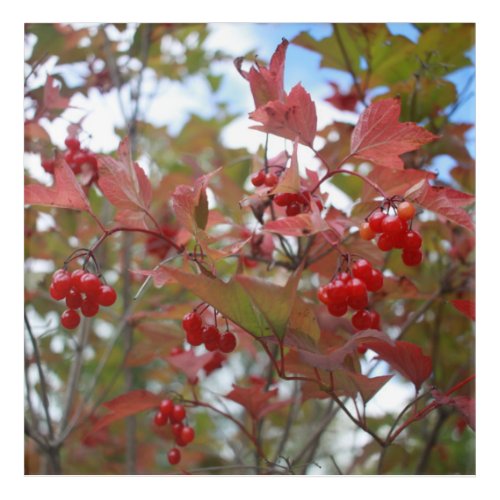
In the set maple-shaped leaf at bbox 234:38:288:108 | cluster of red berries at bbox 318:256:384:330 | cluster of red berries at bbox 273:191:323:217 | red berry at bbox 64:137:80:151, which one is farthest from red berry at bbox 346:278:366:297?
red berry at bbox 64:137:80:151

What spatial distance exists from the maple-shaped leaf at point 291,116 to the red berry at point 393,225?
0.46 ft

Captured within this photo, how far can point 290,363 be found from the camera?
29.6 inches

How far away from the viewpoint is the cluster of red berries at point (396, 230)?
0.62 meters

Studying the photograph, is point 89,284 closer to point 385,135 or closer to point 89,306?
point 89,306

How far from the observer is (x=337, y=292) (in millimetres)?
615

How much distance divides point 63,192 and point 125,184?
0.08m

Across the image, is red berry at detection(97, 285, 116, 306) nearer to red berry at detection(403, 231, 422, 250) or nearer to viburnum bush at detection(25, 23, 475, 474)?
viburnum bush at detection(25, 23, 475, 474)

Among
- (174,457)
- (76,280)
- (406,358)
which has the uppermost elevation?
(76,280)

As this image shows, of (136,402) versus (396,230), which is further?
(136,402)

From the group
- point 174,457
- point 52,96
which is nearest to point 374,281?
point 174,457

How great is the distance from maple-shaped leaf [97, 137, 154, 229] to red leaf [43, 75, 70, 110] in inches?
11.1

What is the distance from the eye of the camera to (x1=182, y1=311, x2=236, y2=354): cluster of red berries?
682mm

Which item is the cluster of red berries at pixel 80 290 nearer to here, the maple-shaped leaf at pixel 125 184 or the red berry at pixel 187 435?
the maple-shaped leaf at pixel 125 184
